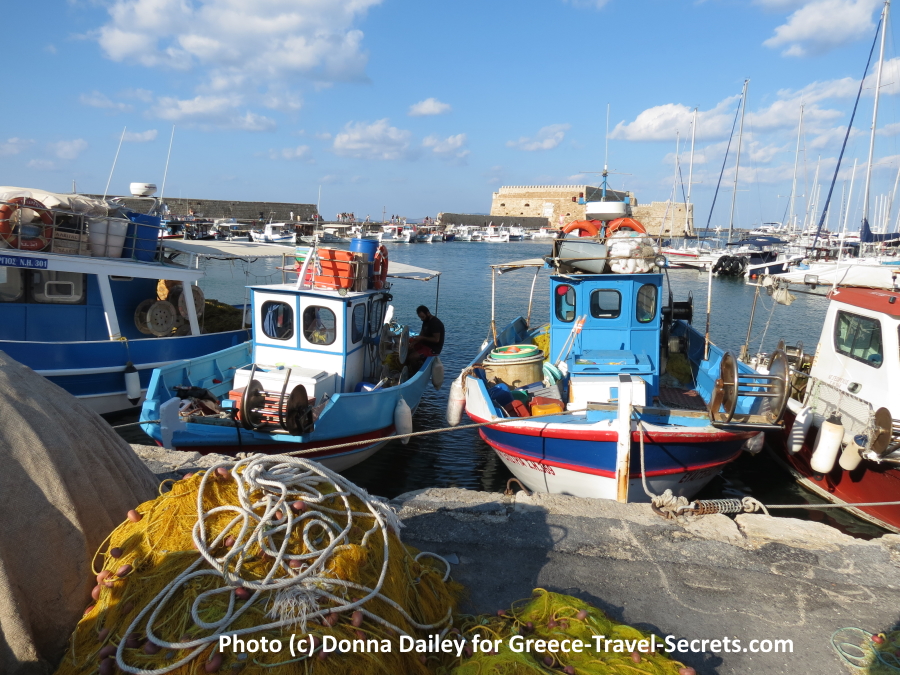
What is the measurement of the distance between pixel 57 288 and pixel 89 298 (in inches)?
21.0

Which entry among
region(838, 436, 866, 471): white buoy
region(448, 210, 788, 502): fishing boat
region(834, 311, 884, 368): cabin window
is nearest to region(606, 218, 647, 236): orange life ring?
region(448, 210, 788, 502): fishing boat

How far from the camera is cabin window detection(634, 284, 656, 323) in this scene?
9.29 m

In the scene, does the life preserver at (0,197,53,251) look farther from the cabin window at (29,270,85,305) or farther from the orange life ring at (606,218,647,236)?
the orange life ring at (606,218,647,236)

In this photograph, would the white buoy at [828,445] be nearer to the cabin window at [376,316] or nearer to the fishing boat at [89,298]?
the cabin window at [376,316]

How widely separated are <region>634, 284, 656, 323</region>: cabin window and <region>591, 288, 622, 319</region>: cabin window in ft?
0.96

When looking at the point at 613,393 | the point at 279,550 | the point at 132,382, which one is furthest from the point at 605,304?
the point at 132,382

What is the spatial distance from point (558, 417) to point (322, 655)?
17.5 feet

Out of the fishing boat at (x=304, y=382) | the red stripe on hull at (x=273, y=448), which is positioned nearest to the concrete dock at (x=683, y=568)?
the fishing boat at (x=304, y=382)

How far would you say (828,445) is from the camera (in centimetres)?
756

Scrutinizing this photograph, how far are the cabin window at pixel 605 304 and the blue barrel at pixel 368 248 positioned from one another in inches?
145

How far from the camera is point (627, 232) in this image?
9.57 m

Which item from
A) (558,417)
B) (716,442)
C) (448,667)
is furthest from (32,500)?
(716,442)

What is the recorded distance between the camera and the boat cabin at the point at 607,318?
918 cm

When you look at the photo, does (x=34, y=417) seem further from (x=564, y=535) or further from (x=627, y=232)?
(x=627, y=232)
